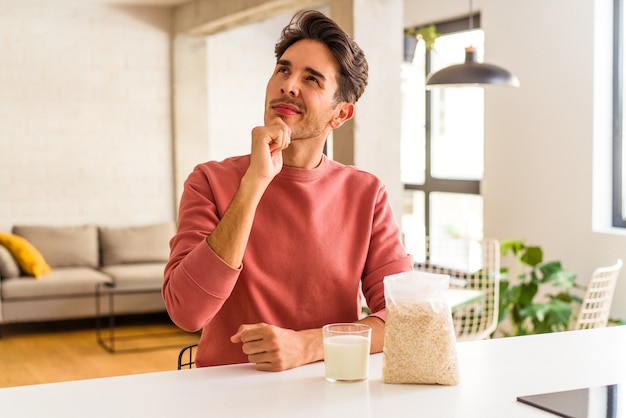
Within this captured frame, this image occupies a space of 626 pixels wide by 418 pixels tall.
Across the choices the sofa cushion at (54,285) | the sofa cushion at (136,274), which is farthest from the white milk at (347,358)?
the sofa cushion at (54,285)

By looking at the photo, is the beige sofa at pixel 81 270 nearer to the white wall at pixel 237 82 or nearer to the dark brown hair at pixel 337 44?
the white wall at pixel 237 82

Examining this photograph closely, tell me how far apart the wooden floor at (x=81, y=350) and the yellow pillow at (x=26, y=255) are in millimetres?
485

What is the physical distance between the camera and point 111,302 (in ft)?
19.6

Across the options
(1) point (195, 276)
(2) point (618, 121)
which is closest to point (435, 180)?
(2) point (618, 121)

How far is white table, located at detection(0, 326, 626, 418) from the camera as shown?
3.95ft

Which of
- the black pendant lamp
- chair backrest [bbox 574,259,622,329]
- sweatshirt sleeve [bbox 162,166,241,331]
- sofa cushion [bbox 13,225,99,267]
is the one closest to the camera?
sweatshirt sleeve [bbox 162,166,241,331]

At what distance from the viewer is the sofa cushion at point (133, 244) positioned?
A: 698 cm

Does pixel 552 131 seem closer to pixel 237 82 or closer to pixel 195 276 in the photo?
pixel 237 82

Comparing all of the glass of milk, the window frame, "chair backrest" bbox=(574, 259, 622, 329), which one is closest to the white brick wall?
the window frame

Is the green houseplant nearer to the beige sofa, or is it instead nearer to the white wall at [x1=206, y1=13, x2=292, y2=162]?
the beige sofa

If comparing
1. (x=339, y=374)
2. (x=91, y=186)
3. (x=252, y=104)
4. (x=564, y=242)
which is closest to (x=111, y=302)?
(x=91, y=186)

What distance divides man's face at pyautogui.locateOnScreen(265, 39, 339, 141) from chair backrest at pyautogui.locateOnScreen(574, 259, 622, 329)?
2.72 m

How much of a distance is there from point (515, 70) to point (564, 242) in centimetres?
119

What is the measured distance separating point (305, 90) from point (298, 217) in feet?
0.88
